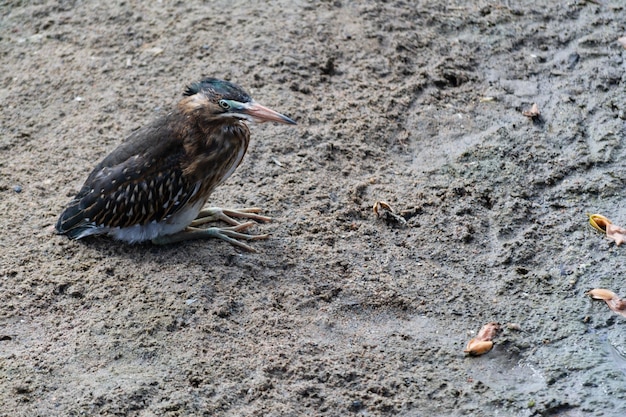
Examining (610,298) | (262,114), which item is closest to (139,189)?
(262,114)

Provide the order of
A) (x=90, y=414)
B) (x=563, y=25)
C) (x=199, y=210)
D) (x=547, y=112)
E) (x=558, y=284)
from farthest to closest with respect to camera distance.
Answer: (x=563, y=25) → (x=547, y=112) → (x=199, y=210) → (x=558, y=284) → (x=90, y=414)

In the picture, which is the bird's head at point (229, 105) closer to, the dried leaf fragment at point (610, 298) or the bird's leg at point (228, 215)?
the bird's leg at point (228, 215)

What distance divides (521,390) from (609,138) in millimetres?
2454

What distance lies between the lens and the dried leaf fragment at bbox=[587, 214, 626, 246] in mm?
5457

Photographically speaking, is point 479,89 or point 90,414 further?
point 479,89

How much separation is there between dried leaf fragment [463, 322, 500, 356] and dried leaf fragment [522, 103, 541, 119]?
7.18 ft

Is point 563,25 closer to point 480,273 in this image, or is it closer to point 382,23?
point 382,23

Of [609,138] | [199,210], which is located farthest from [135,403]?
[609,138]

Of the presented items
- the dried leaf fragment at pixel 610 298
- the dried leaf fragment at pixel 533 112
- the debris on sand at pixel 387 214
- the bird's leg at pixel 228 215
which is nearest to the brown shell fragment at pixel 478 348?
the dried leaf fragment at pixel 610 298

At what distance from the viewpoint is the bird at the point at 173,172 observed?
555 centimetres

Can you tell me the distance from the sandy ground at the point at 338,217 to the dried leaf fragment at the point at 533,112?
0.06 m

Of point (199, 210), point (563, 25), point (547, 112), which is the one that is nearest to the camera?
point (199, 210)

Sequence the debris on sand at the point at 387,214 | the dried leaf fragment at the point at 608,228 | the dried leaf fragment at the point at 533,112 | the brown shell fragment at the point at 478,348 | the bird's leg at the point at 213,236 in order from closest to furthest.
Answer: the brown shell fragment at the point at 478,348 < the dried leaf fragment at the point at 608,228 < the bird's leg at the point at 213,236 < the debris on sand at the point at 387,214 < the dried leaf fragment at the point at 533,112

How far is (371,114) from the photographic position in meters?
6.73
